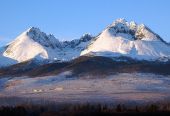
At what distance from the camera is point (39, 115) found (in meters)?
90.5

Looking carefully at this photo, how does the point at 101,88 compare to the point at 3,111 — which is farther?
the point at 101,88

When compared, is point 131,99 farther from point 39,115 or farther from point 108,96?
point 39,115

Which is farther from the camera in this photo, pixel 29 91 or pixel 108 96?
pixel 29 91

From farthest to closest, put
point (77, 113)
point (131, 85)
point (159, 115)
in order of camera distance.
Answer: point (131, 85), point (77, 113), point (159, 115)

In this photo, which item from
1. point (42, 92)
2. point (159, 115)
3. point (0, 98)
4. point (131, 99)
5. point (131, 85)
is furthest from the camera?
point (131, 85)

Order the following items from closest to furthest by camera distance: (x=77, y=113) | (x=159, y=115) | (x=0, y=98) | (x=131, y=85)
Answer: (x=159, y=115), (x=77, y=113), (x=0, y=98), (x=131, y=85)

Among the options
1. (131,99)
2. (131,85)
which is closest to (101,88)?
(131,85)

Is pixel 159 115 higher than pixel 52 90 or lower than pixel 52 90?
lower

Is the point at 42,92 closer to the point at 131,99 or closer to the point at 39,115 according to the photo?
the point at 131,99

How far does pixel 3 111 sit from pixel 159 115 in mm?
21249

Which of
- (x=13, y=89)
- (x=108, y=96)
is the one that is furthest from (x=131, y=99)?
(x=13, y=89)

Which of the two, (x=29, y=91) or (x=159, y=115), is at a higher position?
(x=29, y=91)

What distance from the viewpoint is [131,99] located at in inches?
5960

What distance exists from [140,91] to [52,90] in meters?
24.9
